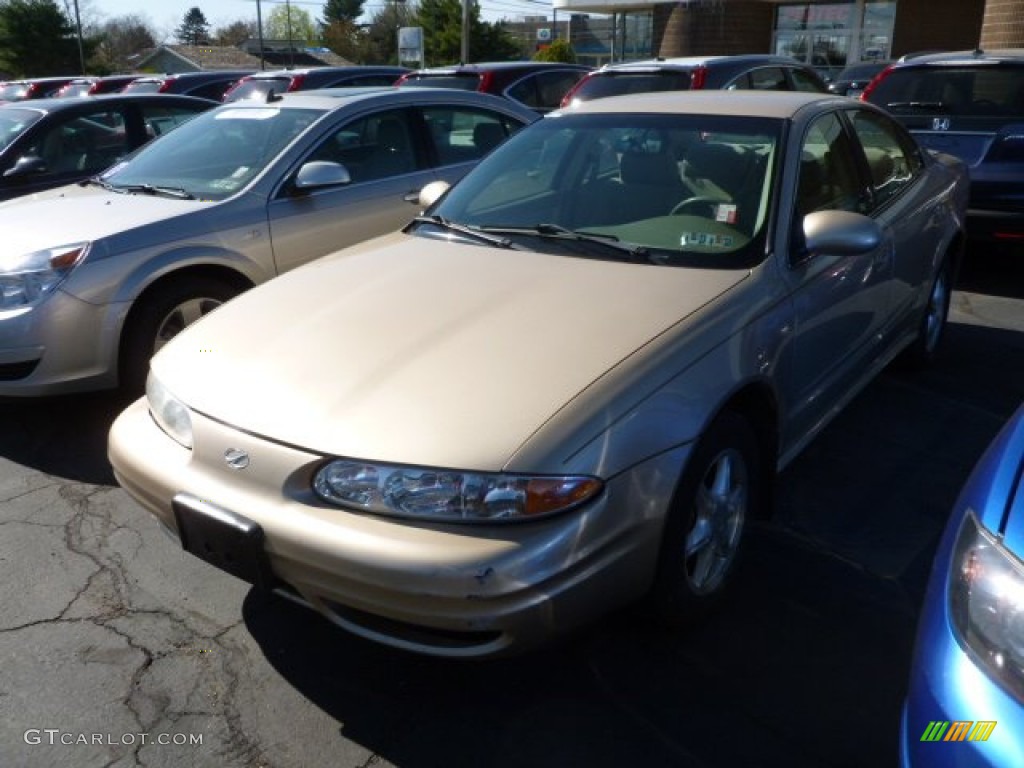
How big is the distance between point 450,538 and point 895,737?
4.29 feet

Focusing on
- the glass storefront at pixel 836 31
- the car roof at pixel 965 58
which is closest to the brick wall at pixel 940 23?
the glass storefront at pixel 836 31

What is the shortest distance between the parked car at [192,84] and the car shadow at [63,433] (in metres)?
9.01

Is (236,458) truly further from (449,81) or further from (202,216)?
(449,81)

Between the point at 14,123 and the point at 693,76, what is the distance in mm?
5809

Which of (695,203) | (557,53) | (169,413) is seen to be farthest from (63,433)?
(557,53)

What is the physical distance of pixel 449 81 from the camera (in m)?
10.6

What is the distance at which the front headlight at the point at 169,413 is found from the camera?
2680 millimetres

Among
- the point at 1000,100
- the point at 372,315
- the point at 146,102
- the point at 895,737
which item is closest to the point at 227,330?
the point at 372,315

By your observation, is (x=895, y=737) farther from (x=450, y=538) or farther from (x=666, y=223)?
(x=666, y=223)

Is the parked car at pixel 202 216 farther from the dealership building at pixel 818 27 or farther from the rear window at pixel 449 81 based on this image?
the dealership building at pixel 818 27

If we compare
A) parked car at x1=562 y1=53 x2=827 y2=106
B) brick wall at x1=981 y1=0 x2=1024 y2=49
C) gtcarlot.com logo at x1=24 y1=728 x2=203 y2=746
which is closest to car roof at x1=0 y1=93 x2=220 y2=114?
parked car at x1=562 y1=53 x2=827 y2=106

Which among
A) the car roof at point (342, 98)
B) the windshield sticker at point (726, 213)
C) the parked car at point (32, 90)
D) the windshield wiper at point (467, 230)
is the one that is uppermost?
the car roof at point (342, 98)

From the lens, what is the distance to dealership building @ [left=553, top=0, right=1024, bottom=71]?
83.4 feet

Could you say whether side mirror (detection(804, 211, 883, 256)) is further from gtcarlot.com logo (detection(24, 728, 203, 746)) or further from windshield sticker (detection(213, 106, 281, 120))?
windshield sticker (detection(213, 106, 281, 120))
